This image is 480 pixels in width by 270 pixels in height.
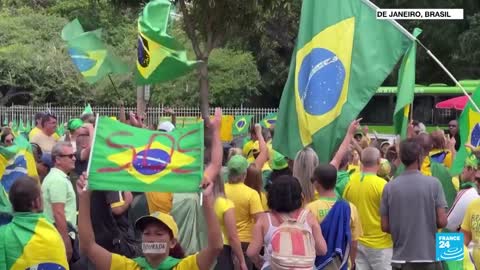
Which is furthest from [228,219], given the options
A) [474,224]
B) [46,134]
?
[46,134]

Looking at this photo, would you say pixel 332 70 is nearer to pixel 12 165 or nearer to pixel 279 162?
pixel 279 162

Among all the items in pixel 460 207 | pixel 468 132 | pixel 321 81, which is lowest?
pixel 460 207

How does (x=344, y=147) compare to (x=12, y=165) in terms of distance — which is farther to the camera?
(x=344, y=147)

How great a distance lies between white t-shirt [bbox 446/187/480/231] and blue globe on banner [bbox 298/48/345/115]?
4.50 feet

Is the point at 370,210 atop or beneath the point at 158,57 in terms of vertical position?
beneath

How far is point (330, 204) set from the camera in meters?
6.83

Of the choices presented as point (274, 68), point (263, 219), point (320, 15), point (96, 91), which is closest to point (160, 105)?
point (96, 91)

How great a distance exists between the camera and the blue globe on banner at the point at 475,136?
9.55 m

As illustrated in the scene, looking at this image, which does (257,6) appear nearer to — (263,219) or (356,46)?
(356,46)

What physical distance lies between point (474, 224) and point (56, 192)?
316 centimetres

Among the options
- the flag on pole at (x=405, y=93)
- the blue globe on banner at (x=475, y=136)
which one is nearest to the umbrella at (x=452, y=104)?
the blue globe on banner at (x=475, y=136)

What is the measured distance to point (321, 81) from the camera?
842cm

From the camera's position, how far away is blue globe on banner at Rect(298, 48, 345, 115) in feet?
27.5

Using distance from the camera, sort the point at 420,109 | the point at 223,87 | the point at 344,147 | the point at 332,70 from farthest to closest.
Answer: the point at 223,87 → the point at 420,109 → the point at 332,70 → the point at 344,147
